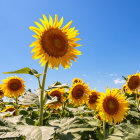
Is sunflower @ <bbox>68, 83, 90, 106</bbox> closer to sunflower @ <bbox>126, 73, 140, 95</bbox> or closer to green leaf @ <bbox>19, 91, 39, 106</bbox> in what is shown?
sunflower @ <bbox>126, 73, 140, 95</bbox>

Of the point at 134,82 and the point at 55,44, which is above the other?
the point at 55,44

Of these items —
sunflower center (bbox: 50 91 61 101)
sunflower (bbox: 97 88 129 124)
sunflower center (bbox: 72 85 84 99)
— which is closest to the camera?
sunflower (bbox: 97 88 129 124)

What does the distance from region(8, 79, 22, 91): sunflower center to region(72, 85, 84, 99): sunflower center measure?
2.25 m

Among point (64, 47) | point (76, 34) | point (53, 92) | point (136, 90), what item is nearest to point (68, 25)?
point (76, 34)

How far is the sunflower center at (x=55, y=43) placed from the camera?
3215 mm

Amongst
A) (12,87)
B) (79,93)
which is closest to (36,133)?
(79,93)

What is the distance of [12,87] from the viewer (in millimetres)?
6551

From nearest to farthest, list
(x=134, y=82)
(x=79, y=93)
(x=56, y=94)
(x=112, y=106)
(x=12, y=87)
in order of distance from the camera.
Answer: (x=112, y=106), (x=56, y=94), (x=79, y=93), (x=12, y=87), (x=134, y=82)

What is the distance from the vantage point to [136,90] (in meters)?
7.11

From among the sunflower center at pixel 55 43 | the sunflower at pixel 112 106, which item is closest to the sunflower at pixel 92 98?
the sunflower at pixel 112 106

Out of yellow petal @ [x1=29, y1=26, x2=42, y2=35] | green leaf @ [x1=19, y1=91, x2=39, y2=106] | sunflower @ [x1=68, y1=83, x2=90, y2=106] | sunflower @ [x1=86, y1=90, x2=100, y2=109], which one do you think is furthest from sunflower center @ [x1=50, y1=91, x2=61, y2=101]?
yellow petal @ [x1=29, y1=26, x2=42, y2=35]

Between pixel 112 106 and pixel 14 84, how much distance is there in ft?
13.9

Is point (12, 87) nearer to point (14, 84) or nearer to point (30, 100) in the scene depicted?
point (14, 84)

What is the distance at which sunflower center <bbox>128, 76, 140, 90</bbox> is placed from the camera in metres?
6.88
